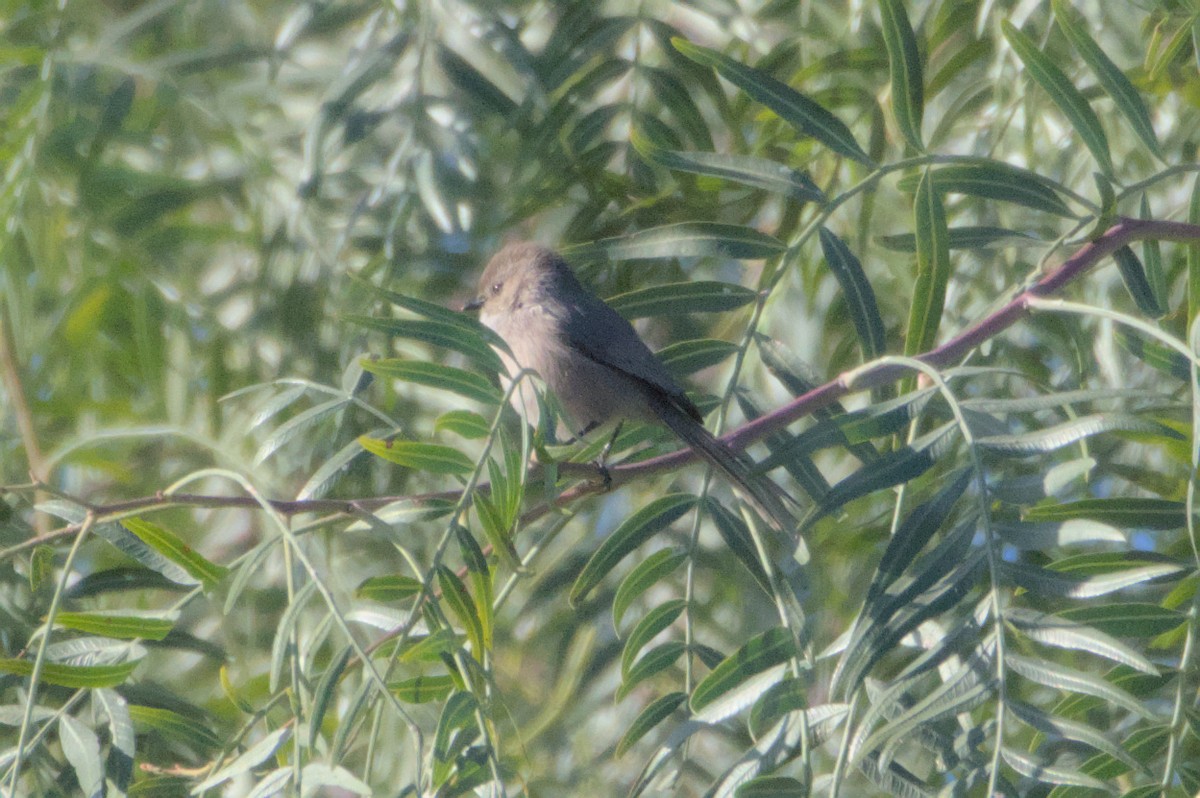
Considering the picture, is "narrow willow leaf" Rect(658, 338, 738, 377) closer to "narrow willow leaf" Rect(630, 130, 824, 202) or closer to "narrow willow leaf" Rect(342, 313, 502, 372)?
"narrow willow leaf" Rect(630, 130, 824, 202)

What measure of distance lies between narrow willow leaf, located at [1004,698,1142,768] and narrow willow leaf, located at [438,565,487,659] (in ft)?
2.45

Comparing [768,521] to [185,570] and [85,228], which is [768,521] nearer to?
[185,570]

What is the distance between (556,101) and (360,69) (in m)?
0.47

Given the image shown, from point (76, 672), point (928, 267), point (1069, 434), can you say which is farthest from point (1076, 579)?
point (76, 672)

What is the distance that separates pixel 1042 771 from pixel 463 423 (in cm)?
96

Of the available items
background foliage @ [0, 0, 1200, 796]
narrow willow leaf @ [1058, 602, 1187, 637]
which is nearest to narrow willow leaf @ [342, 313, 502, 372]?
background foliage @ [0, 0, 1200, 796]

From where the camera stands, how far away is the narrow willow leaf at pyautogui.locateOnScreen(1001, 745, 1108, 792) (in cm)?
172

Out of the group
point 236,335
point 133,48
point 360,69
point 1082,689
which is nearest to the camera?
point 1082,689

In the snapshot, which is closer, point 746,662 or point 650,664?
point 746,662

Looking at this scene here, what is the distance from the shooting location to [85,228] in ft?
10.8

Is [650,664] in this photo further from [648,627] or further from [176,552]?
[176,552]

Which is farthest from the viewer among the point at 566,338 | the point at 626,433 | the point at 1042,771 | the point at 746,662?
the point at 566,338

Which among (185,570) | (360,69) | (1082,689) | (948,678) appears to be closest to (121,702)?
(185,570)

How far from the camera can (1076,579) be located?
6.06ft
